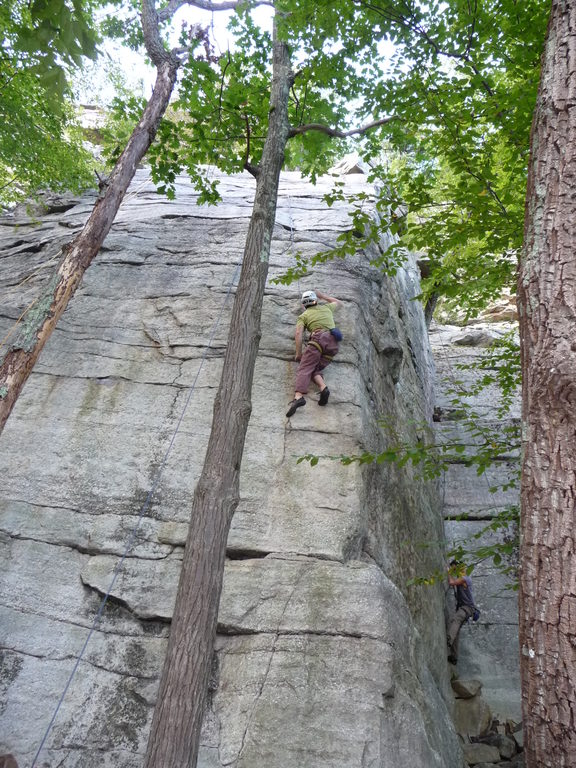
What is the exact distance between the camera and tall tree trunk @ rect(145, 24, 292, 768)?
10.2ft

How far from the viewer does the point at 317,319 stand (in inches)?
276

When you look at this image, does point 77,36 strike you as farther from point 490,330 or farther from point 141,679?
point 490,330

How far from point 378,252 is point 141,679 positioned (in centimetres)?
832

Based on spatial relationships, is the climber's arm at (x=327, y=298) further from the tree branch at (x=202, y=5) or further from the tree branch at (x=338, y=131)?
the tree branch at (x=202, y=5)

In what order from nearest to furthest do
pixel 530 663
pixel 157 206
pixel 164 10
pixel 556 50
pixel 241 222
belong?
1. pixel 530 663
2. pixel 556 50
3. pixel 164 10
4. pixel 241 222
5. pixel 157 206

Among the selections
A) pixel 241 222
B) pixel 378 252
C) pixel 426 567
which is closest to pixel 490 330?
pixel 378 252

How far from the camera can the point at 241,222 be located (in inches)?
397

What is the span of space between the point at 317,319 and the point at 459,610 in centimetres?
506

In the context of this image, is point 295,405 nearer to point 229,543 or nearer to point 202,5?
point 229,543

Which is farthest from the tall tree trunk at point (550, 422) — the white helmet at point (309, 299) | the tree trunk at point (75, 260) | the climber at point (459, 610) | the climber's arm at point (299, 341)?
the climber at point (459, 610)

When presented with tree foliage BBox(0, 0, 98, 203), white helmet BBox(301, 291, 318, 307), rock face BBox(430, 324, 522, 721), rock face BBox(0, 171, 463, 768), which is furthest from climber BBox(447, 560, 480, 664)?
tree foliage BBox(0, 0, 98, 203)

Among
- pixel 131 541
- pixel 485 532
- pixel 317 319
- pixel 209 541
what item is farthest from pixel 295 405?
pixel 485 532

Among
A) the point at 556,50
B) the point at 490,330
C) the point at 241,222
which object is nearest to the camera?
the point at 556,50

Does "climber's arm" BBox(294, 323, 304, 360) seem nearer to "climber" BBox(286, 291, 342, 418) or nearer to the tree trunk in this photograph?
"climber" BBox(286, 291, 342, 418)
